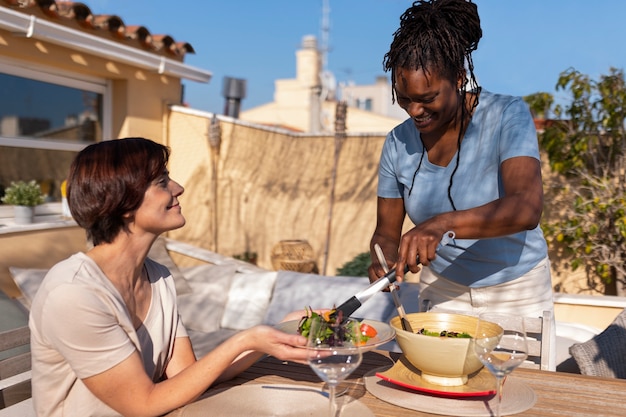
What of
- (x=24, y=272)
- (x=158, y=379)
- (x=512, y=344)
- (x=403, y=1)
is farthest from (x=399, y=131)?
(x=24, y=272)

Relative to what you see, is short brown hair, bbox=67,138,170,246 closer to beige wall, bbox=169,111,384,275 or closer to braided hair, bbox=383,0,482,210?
braided hair, bbox=383,0,482,210

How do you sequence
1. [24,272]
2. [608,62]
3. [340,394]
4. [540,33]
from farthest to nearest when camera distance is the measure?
[540,33]
[608,62]
[24,272]
[340,394]

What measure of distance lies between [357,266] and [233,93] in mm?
4867

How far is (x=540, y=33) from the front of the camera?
8.65 m

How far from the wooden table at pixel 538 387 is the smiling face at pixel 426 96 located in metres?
0.85

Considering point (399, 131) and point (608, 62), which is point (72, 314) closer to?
point (399, 131)

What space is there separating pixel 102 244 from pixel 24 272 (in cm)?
309

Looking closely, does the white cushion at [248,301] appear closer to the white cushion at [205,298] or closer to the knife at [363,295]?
the white cushion at [205,298]

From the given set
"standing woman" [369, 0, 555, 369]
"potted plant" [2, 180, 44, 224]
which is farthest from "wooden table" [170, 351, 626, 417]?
"potted plant" [2, 180, 44, 224]

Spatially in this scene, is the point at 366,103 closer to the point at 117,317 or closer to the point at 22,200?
the point at 22,200

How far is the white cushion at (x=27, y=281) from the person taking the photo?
14.2 ft

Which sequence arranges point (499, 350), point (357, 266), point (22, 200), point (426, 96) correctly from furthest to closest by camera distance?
point (357, 266)
point (22, 200)
point (426, 96)
point (499, 350)

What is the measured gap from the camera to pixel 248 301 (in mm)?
5160

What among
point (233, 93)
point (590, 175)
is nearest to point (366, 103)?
point (233, 93)
